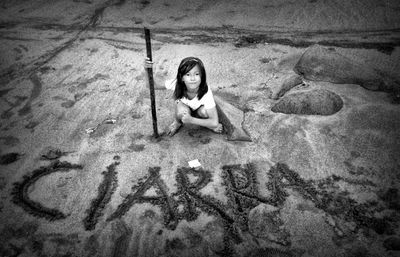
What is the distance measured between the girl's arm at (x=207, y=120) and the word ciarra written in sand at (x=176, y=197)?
522 mm

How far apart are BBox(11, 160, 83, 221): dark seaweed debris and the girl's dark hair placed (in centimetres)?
128

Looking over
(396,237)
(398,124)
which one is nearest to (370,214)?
(396,237)

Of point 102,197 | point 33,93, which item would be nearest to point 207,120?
point 102,197

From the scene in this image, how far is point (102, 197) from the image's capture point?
7.95 feet

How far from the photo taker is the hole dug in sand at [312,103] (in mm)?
3227

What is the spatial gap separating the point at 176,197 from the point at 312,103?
1989 mm

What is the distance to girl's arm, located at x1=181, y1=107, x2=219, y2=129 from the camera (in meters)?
2.90

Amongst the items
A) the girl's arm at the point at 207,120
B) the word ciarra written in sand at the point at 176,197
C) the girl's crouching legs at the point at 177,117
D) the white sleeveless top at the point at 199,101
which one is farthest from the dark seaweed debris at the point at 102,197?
the white sleeveless top at the point at 199,101

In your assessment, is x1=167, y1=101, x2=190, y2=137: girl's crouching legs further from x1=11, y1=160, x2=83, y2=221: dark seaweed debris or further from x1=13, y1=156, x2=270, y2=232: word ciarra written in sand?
x1=11, y1=160, x2=83, y2=221: dark seaweed debris

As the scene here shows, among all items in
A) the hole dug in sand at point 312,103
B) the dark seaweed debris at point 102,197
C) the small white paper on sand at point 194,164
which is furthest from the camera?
the hole dug in sand at point 312,103

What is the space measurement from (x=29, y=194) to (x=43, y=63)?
9.32ft

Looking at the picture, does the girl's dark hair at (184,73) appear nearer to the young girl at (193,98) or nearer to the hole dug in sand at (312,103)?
the young girl at (193,98)

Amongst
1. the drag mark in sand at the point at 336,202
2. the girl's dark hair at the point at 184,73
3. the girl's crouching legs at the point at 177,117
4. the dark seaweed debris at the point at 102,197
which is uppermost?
the girl's dark hair at the point at 184,73

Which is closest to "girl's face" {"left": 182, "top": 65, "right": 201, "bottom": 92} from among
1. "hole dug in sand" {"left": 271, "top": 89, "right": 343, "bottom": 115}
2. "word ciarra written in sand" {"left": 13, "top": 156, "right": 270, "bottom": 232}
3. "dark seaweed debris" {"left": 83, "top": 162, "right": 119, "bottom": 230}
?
"word ciarra written in sand" {"left": 13, "top": 156, "right": 270, "bottom": 232}
